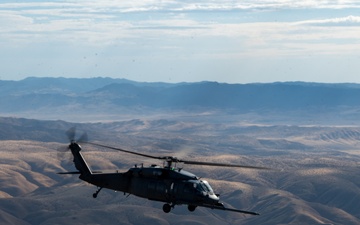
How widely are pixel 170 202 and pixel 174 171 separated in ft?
11.3

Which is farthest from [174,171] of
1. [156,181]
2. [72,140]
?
[72,140]

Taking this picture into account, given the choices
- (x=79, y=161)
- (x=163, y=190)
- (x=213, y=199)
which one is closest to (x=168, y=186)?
(x=163, y=190)

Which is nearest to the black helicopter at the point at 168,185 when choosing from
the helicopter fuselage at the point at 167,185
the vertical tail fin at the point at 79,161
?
the helicopter fuselage at the point at 167,185

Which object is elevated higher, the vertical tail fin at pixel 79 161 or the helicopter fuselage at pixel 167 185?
the vertical tail fin at pixel 79 161

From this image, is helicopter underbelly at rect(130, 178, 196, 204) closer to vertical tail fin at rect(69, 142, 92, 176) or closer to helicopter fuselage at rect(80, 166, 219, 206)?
helicopter fuselage at rect(80, 166, 219, 206)

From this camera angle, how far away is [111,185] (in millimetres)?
93188

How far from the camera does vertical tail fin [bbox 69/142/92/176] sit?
97.9 metres

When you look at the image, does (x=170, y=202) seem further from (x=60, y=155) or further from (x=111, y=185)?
(x=60, y=155)

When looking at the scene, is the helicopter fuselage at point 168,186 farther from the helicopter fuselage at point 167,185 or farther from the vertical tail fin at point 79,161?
the vertical tail fin at point 79,161

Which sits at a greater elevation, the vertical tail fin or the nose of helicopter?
the vertical tail fin

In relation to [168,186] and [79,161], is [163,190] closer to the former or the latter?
[168,186]

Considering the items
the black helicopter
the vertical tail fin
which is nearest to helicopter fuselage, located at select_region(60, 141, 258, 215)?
the black helicopter

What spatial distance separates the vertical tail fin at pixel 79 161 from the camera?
321 ft

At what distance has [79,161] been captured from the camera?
99062 millimetres
